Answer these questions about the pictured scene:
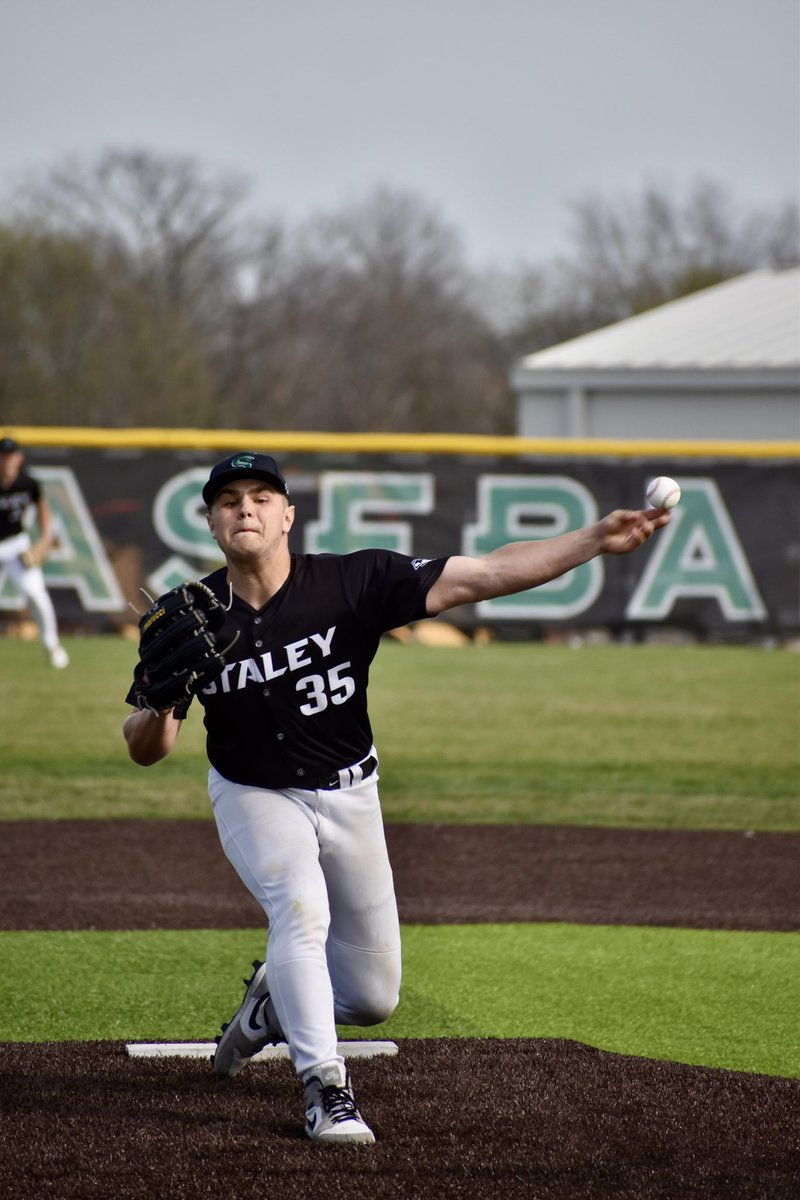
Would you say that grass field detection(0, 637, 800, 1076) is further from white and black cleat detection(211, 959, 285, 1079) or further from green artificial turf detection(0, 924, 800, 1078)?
white and black cleat detection(211, 959, 285, 1079)

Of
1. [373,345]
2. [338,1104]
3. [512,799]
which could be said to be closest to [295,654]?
[338,1104]

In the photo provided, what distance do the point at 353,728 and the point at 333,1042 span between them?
873 millimetres

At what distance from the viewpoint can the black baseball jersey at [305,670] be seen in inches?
167

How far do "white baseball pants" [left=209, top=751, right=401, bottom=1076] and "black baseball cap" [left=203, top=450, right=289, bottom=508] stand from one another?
0.82 m

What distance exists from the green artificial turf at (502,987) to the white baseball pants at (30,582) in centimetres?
847

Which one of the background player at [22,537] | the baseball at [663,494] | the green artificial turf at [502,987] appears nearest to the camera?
the baseball at [663,494]

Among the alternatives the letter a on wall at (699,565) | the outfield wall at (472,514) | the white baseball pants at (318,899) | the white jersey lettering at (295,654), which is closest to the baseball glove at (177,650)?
the white jersey lettering at (295,654)

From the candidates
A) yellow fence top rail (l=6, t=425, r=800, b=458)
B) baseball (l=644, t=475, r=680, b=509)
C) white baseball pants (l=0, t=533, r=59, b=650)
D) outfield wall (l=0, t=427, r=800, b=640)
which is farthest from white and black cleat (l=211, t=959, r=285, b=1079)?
yellow fence top rail (l=6, t=425, r=800, b=458)

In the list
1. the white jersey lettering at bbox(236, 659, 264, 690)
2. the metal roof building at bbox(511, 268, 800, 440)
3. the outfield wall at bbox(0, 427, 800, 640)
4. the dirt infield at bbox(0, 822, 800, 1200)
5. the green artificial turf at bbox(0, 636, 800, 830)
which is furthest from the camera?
the metal roof building at bbox(511, 268, 800, 440)

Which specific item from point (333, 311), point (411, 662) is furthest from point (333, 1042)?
point (333, 311)

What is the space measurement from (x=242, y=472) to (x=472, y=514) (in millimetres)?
13458

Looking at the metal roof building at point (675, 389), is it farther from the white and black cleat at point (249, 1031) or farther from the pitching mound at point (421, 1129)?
the white and black cleat at point (249, 1031)

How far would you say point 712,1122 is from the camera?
413 centimetres

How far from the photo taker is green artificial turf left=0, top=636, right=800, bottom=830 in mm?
9625
